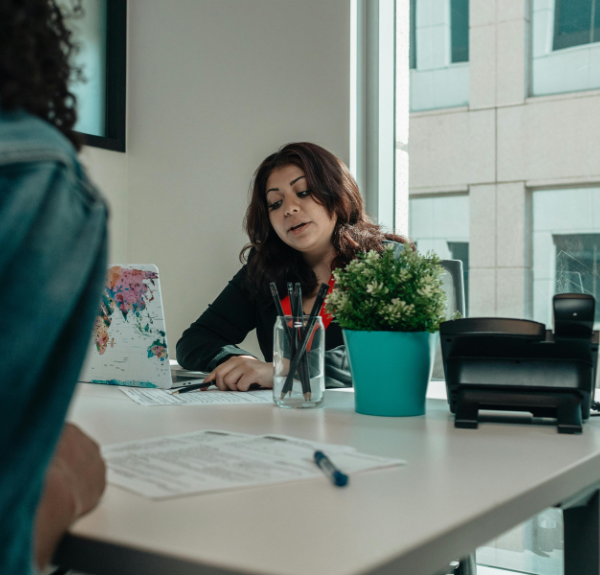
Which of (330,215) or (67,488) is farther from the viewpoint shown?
(330,215)

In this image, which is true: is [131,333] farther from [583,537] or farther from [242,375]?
[583,537]

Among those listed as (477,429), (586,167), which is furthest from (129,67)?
(477,429)

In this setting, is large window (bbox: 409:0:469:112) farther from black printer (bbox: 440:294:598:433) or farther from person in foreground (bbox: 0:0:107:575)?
person in foreground (bbox: 0:0:107:575)

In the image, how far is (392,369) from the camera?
1.09m

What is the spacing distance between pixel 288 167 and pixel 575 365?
3.95 ft

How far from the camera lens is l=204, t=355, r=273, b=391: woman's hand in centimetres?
137


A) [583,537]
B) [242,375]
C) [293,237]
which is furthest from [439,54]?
[583,537]

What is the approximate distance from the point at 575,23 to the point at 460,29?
1.24 ft

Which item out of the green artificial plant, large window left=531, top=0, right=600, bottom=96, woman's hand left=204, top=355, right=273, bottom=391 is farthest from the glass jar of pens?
large window left=531, top=0, right=600, bottom=96

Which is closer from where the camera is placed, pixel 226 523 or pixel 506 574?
pixel 226 523

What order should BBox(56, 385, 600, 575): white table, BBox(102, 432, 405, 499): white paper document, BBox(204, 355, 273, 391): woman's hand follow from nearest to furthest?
1. BBox(56, 385, 600, 575): white table
2. BBox(102, 432, 405, 499): white paper document
3. BBox(204, 355, 273, 391): woman's hand

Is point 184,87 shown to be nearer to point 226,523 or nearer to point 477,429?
point 477,429

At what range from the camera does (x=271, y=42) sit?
247cm

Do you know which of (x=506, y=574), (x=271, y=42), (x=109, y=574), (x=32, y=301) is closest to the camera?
(x=32, y=301)
